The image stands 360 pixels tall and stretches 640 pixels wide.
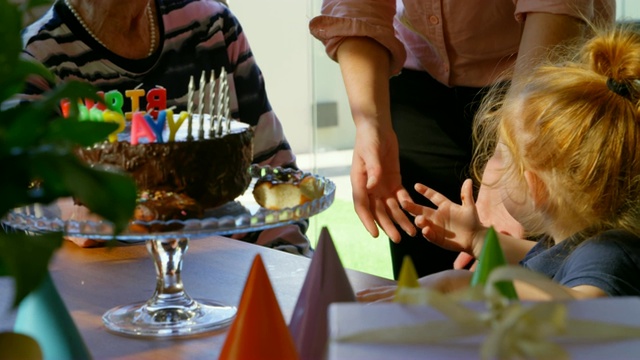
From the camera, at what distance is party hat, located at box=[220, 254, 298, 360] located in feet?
2.61

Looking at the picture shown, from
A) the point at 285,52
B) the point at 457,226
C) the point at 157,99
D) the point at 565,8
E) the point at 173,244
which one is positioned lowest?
the point at 285,52

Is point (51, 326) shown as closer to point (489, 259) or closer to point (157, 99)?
point (489, 259)

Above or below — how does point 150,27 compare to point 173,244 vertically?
above

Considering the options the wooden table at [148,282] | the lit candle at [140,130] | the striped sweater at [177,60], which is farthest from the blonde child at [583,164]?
the striped sweater at [177,60]

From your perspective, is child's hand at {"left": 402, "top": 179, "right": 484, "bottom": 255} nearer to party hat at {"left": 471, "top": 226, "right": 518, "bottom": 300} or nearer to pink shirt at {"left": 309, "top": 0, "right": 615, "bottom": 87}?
pink shirt at {"left": 309, "top": 0, "right": 615, "bottom": 87}

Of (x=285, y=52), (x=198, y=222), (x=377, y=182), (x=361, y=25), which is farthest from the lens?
(x=285, y=52)

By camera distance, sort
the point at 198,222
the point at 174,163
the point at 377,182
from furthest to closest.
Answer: the point at 377,182
the point at 174,163
the point at 198,222

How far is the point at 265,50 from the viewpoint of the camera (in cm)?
534

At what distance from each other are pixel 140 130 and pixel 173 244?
0.51 feet

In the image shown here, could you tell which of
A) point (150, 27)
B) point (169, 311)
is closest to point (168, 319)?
point (169, 311)

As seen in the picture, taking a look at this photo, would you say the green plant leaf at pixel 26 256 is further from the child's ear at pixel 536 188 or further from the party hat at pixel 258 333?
the child's ear at pixel 536 188

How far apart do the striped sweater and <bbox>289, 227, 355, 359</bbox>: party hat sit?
0.97m

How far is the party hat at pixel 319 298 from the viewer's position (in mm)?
847

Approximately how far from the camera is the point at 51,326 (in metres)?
0.85
